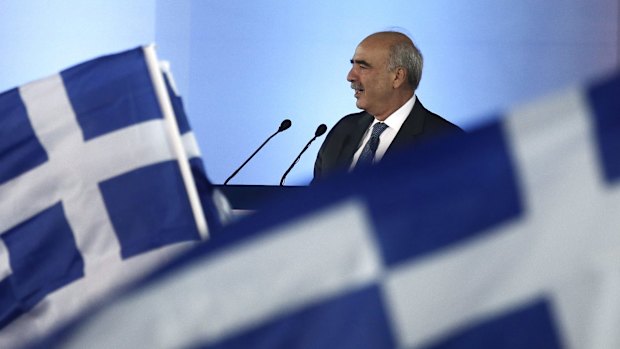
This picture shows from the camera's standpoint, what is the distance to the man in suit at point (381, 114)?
3.36 meters

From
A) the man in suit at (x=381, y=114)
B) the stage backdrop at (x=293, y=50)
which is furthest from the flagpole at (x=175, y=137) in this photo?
the stage backdrop at (x=293, y=50)

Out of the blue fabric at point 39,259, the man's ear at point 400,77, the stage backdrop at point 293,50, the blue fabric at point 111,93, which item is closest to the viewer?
the blue fabric at point 39,259

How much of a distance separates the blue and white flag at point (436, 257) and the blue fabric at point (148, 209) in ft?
4.11

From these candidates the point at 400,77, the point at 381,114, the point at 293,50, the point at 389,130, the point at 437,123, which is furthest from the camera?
the point at 293,50

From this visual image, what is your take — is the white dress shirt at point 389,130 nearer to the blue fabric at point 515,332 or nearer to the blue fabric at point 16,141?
the blue fabric at point 16,141

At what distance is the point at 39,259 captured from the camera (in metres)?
1.94

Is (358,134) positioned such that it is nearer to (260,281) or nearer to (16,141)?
(16,141)

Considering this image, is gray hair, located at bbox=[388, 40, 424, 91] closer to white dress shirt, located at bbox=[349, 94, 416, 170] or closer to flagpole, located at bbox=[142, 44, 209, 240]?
white dress shirt, located at bbox=[349, 94, 416, 170]

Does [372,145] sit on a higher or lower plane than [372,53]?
lower

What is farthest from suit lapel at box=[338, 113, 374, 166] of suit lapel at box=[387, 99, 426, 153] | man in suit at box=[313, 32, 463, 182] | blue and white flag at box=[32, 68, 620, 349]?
blue and white flag at box=[32, 68, 620, 349]

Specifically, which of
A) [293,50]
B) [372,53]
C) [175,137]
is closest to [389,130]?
[372,53]

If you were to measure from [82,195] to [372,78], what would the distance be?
1.93 metres

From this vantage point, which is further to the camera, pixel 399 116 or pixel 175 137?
pixel 399 116

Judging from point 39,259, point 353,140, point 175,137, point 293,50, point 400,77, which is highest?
point 175,137
